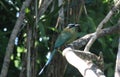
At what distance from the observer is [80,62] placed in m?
1.46

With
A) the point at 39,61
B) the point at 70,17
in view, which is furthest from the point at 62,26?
the point at 39,61

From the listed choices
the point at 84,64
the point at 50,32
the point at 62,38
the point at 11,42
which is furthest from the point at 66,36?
the point at 84,64

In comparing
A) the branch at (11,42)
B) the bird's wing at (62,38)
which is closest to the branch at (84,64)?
the branch at (11,42)

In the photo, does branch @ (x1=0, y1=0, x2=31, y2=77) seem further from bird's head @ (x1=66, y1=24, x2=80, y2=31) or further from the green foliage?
bird's head @ (x1=66, y1=24, x2=80, y2=31)

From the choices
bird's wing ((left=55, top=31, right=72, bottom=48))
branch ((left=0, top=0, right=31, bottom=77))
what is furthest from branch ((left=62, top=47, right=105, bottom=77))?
bird's wing ((left=55, top=31, right=72, bottom=48))

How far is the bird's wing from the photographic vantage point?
3.39m

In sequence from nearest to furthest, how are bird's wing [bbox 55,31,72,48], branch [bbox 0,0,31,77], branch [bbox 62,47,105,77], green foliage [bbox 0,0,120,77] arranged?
1. branch [bbox 62,47,105,77]
2. branch [bbox 0,0,31,77]
3. bird's wing [bbox 55,31,72,48]
4. green foliage [bbox 0,0,120,77]

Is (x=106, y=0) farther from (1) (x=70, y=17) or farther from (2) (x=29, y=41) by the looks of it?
(2) (x=29, y=41)

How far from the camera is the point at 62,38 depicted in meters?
3.46

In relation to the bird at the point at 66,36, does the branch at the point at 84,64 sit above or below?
above

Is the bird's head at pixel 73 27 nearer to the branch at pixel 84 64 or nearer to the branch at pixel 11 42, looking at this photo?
the branch at pixel 11 42

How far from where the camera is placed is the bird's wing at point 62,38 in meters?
3.39

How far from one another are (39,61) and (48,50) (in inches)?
5.1

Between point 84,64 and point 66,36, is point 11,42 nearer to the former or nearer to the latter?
point 66,36
